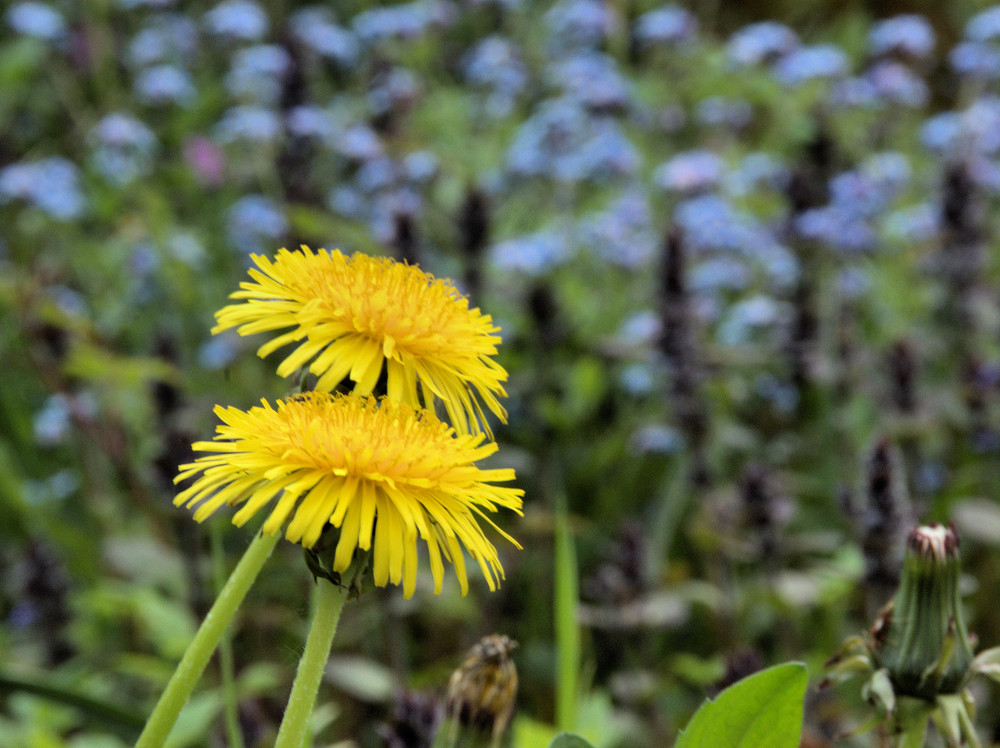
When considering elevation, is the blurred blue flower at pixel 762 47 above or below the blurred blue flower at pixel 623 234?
above

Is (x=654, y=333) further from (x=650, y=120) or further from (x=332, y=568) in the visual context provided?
(x=650, y=120)

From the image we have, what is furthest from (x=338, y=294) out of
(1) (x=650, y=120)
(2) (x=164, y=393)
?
(1) (x=650, y=120)

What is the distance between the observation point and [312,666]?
488 millimetres

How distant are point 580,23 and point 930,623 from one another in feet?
10.0

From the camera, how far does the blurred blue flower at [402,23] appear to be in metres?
3.48

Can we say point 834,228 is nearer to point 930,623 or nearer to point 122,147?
point 930,623

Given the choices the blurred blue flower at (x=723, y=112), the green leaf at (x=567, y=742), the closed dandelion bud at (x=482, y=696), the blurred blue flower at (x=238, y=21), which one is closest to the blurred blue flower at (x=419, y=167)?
the blurred blue flower at (x=238, y=21)

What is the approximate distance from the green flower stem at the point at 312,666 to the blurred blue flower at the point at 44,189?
2.20 metres

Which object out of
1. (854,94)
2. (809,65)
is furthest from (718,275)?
(854,94)

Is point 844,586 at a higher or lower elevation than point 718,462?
lower

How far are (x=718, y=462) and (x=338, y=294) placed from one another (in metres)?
1.60

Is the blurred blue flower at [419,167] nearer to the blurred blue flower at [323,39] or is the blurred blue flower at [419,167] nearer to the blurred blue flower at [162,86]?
the blurred blue flower at [323,39]

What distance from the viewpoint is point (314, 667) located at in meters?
0.49

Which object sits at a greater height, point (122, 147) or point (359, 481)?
point (122, 147)
